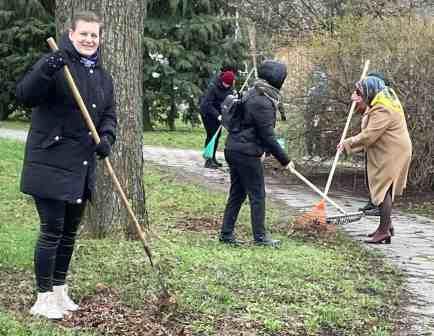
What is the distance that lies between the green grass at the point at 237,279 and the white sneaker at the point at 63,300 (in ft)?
0.82

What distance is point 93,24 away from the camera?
4805 millimetres

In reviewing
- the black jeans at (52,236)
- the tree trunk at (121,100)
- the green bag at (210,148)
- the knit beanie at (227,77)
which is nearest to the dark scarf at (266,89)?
the tree trunk at (121,100)

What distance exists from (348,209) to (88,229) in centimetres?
444

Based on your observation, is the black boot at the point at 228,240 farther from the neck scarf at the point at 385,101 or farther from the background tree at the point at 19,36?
the background tree at the point at 19,36

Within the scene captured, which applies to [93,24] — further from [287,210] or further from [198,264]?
[287,210]

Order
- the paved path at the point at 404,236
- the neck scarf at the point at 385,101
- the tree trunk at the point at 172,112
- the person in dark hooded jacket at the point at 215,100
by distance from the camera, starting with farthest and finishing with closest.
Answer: the tree trunk at the point at 172,112
the person in dark hooded jacket at the point at 215,100
the neck scarf at the point at 385,101
the paved path at the point at 404,236

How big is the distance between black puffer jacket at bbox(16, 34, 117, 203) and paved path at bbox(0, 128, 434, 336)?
2414 mm

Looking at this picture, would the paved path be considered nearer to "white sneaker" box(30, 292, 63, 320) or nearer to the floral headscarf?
the floral headscarf

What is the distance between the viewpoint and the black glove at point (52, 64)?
4594 millimetres

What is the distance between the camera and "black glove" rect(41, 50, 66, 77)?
4.59m

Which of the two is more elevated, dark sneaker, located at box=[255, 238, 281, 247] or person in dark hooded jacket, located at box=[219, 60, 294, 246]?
person in dark hooded jacket, located at box=[219, 60, 294, 246]

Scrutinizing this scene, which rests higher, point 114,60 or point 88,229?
point 114,60

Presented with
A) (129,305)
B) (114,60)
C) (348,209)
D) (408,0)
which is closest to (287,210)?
(348,209)

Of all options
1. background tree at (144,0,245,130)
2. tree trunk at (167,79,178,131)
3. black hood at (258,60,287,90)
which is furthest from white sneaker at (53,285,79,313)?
tree trunk at (167,79,178,131)
